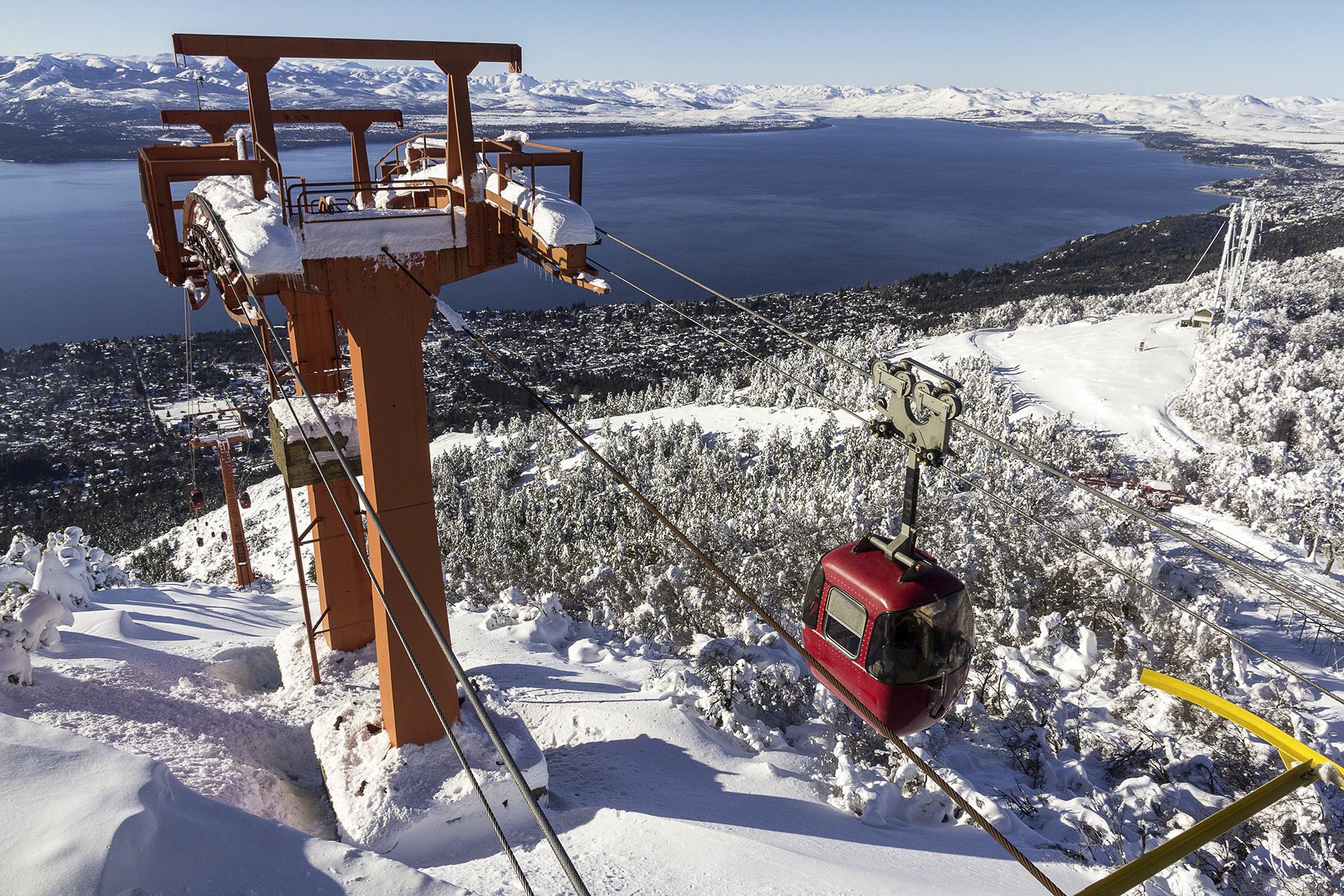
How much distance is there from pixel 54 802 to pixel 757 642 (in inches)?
367

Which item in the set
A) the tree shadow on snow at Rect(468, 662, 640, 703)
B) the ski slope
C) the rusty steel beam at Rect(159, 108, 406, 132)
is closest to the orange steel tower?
the rusty steel beam at Rect(159, 108, 406, 132)

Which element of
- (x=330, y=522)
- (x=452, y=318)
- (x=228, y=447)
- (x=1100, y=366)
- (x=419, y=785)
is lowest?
(x=1100, y=366)

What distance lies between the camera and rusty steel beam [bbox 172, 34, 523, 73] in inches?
245

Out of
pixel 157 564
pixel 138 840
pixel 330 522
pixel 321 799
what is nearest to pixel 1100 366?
pixel 330 522

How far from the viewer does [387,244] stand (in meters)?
6.79

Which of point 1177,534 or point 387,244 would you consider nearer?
point 1177,534

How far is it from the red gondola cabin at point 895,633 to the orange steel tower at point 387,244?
2735 millimetres

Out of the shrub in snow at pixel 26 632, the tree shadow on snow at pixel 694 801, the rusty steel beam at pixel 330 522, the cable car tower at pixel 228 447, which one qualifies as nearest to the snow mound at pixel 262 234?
the rusty steel beam at pixel 330 522

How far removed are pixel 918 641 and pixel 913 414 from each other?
5.17 feet

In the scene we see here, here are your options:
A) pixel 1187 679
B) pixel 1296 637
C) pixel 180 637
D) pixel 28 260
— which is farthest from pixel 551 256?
pixel 28 260

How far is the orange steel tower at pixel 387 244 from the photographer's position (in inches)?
248

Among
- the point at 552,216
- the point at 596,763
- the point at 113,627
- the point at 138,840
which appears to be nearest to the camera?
the point at 138,840

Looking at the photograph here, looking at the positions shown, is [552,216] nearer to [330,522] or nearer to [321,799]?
[330,522]

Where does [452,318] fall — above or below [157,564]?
above
